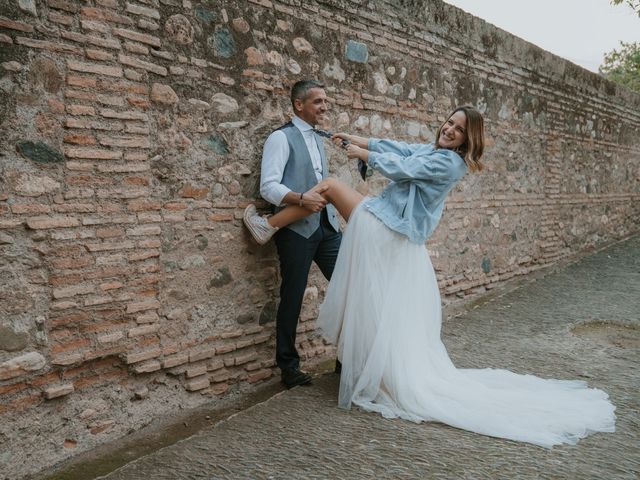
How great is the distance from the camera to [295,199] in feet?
11.6

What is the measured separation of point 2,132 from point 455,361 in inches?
128

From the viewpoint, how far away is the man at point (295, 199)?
3586 millimetres

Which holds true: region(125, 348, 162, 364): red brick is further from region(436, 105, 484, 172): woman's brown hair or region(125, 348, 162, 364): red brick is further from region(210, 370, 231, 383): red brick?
region(436, 105, 484, 172): woman's brown hair

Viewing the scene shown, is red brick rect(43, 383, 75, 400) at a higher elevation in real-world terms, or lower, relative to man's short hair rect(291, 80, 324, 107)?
lower

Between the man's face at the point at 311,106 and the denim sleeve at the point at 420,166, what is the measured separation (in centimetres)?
48

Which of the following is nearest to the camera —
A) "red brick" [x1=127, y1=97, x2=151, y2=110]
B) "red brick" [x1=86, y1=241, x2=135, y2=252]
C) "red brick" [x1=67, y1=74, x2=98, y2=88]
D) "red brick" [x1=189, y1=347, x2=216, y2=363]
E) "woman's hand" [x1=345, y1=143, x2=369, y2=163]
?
"red brick" [x1=67, y1=74, x2=98, y2=88]

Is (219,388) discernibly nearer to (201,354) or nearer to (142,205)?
(201,354)

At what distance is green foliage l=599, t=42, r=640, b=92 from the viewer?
17828 millimetres

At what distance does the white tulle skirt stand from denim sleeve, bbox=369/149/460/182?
30 cm

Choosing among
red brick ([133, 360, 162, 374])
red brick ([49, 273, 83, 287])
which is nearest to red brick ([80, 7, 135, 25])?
red brick ([49, 273, 83, 287])

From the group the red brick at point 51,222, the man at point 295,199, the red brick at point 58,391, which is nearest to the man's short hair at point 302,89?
the man at point 295,199

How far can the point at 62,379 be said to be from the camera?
9.48 ft

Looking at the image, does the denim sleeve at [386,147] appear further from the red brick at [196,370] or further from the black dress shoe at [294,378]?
the red brick at [196,370]

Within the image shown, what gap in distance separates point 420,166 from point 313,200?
0.64m
